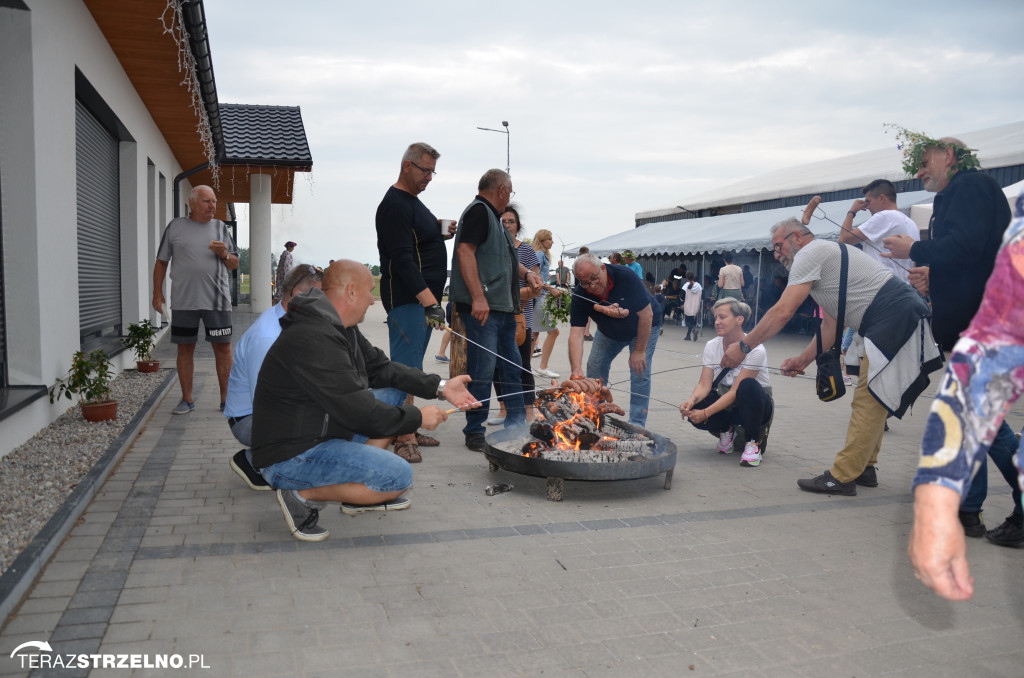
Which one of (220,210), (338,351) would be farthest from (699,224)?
(338,351)

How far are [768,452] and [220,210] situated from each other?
28.1 meters

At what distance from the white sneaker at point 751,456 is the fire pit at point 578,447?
2.93 ft

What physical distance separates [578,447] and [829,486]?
1711 millimetres

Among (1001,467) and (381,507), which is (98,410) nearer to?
(381,507)

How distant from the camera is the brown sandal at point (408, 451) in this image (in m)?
5.99

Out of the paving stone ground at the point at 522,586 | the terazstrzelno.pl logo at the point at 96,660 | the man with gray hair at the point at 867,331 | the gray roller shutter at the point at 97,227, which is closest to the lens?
the terazstrzelno.pl logo at the point at 96,660

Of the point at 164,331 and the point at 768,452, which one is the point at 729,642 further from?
the point at 164,331

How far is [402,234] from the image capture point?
6.00 meters

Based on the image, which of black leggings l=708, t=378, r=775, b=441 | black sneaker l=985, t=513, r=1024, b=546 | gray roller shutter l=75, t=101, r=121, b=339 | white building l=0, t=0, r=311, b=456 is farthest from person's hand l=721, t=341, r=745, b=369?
gray roller shutter l=75, t=101, r=121, b=339

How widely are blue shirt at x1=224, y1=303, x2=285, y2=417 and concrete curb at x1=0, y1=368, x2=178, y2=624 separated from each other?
88 cm

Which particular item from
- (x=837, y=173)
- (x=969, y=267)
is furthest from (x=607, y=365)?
(x=837, y=173)

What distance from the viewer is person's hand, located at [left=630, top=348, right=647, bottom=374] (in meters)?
6.71

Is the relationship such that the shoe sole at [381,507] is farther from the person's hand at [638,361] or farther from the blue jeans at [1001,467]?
the blue jeans at [1001,467]

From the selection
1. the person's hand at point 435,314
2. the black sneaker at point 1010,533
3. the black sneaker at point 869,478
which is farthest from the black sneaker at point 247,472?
the black sneaker at point 1010,533
